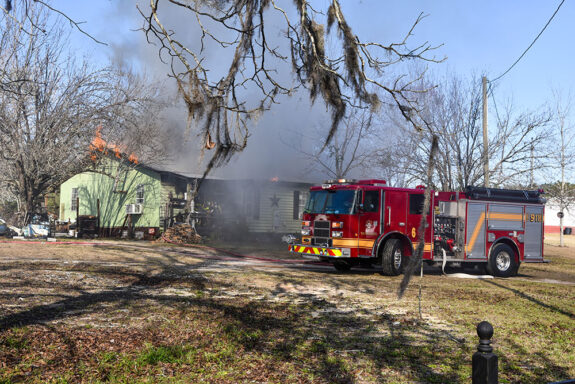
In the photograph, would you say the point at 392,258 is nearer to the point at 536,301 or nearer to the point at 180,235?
the point at 536,301

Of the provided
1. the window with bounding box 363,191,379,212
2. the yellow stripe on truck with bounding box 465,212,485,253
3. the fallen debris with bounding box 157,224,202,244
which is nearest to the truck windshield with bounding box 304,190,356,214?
the window with bounding box 363,191,379,212

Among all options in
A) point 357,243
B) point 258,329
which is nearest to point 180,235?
point 357,243

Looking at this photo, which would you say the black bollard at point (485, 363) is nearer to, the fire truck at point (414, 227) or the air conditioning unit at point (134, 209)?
the fire truck at point (414, 227)

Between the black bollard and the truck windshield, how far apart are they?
9.59m

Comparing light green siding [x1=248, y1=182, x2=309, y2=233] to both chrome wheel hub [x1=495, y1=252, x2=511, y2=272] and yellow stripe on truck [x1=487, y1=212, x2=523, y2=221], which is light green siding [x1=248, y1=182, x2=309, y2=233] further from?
chrome wheel hub [x1=495, y1=252, x2=511, y2=272]

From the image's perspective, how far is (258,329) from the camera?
6117 mm

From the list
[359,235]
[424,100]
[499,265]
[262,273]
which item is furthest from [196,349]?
[424,100]

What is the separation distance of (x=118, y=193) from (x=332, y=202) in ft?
59.4

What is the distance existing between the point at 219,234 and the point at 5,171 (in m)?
9.79

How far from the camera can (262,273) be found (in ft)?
38.3

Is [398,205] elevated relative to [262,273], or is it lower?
elevated

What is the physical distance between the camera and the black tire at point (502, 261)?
14.2 meters

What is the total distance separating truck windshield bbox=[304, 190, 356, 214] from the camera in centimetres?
1281

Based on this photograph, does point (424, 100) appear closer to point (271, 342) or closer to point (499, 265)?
point (499, 265)
